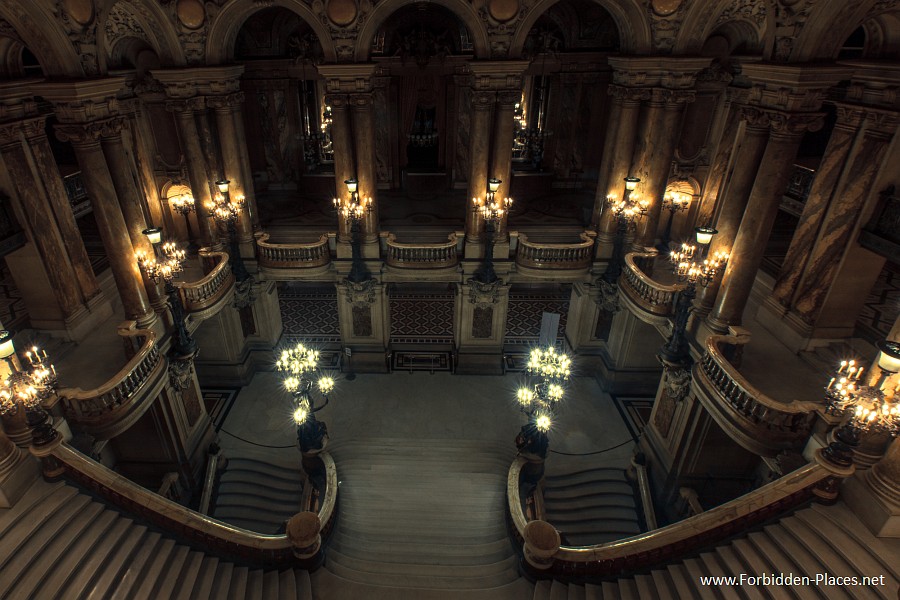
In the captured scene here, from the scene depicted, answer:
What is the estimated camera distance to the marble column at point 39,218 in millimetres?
10234

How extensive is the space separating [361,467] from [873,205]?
1285 cm

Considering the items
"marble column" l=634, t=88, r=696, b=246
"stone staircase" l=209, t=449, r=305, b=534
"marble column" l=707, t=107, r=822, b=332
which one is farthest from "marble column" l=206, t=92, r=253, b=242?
"marble column" l=707, t=107, r=822, b=332

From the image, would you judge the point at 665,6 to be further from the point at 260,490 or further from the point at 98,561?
the point at 98,561

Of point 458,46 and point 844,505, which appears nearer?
point 844,505

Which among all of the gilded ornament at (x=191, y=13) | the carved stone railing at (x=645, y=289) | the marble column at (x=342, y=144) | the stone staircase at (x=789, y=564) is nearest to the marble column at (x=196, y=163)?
the gilded ornament at (x=191, y=13)

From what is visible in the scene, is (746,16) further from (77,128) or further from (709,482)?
(77,128)

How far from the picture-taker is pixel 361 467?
496 inches

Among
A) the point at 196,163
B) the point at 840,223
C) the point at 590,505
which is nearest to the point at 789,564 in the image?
the point at 590,505

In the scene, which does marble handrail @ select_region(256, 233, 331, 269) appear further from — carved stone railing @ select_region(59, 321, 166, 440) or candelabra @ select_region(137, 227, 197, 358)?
carved stone railing @ select_region(59, 321, 166, 440)

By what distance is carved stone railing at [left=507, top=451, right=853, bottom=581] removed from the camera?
7.64 metres

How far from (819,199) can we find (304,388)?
1203 centimetres

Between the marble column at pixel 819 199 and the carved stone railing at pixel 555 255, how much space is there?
15.7ft

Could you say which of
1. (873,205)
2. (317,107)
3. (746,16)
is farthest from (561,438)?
(317,107)

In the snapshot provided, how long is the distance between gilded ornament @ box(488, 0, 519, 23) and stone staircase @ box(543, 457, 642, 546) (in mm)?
11518
